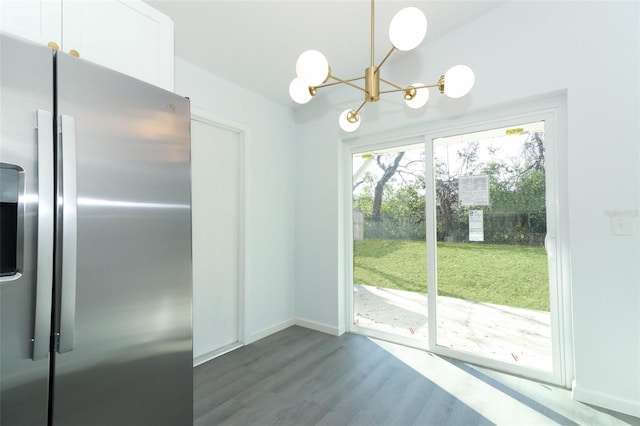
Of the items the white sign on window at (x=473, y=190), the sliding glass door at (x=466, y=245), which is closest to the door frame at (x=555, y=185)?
the sliding glass door at (x=466, y=245)

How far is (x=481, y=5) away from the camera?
227cm

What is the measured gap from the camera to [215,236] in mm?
2816

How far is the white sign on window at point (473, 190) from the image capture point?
2.54 metres

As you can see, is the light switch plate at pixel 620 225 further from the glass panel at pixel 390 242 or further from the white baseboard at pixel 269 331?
the white baseboard at pixel 269 331

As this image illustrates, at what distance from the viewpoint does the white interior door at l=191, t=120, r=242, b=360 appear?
2.64m

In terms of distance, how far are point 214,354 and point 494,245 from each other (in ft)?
8.82

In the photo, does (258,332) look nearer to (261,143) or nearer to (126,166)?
(261,143)

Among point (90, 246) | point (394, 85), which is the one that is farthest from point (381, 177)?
point (90, 246)

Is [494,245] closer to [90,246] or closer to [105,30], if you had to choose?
[90,246]

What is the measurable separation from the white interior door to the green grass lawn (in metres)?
1.40

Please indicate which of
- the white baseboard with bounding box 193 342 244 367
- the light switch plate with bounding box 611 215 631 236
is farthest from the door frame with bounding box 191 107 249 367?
the light switch plate with bounding box 611 215 631 236

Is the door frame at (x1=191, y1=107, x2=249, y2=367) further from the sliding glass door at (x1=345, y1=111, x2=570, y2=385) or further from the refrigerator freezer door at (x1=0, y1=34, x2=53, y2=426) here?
the refrigerator freezer door at (x1=0, y1=34, x2=53, y2=426)

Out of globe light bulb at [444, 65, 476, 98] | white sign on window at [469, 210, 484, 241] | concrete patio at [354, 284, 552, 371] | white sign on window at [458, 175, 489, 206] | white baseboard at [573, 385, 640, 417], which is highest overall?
globe light bulb at [444, 65, 476, 98]

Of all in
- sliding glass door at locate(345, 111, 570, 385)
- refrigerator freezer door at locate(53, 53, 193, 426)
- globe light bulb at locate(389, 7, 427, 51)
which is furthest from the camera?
sliding glass door at locate(345, 111, 570, 385)
